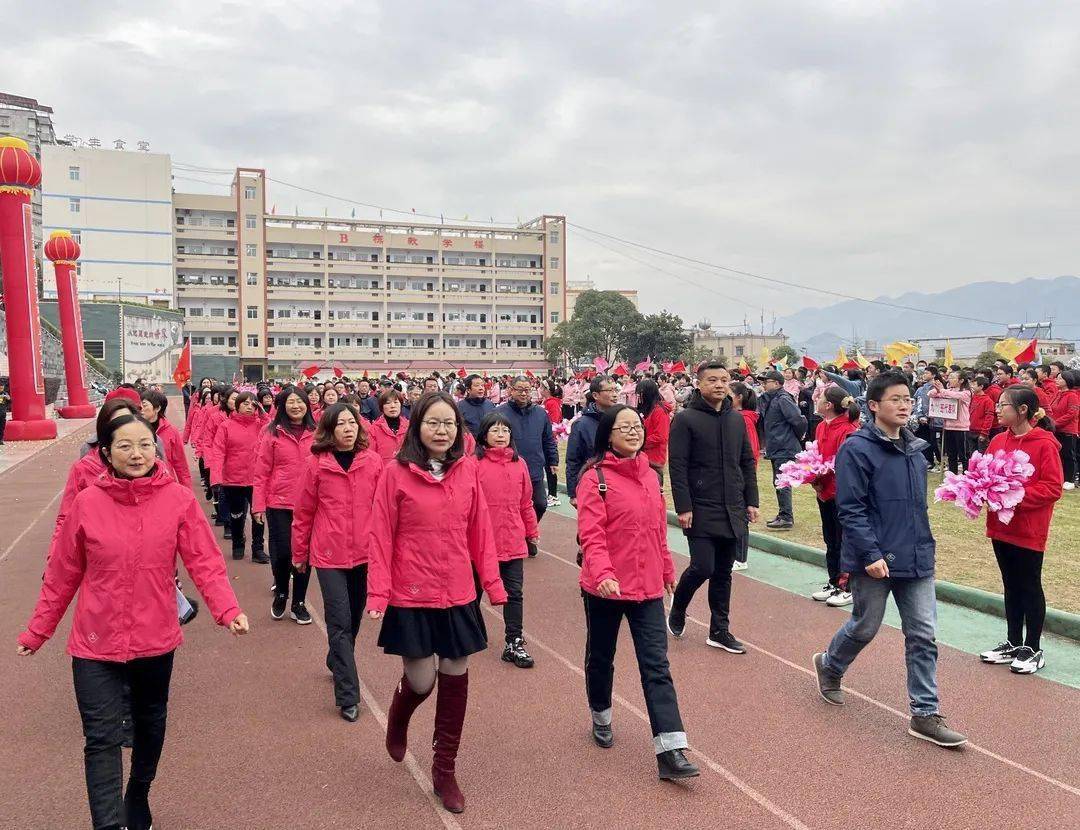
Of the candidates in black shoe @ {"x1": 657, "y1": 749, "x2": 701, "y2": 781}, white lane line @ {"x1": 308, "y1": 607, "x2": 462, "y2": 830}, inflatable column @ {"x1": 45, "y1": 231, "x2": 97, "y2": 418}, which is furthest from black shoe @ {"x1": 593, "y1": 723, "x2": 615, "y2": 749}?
inflatable column @ {"x1": 45, "y1": 231, "x2": 97, "y2": 418}

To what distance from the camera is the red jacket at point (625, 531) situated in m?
4.05

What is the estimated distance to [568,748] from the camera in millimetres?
4250

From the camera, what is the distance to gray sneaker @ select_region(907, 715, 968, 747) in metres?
4.14

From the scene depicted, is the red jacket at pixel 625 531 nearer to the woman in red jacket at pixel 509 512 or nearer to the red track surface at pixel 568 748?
the red track surface at pixel 568 748

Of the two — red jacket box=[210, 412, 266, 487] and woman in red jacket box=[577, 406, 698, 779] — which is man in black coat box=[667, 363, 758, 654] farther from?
red jacket box=[210, 412, 266, 487]

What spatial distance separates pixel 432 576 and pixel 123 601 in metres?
1.19

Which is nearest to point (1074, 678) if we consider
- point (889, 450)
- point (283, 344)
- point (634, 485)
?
point (889, 450)

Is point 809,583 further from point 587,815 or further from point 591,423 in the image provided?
point 587,815

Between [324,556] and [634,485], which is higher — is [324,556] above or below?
below

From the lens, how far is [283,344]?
6850 centimetres

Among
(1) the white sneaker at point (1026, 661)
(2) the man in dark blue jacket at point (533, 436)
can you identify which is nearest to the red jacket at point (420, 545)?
(1) the white sneaker at point (1026, 661)

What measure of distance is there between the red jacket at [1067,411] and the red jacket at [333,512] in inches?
419

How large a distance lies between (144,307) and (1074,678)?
5445 centimetres

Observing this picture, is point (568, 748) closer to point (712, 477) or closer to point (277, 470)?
point (712, 477)
